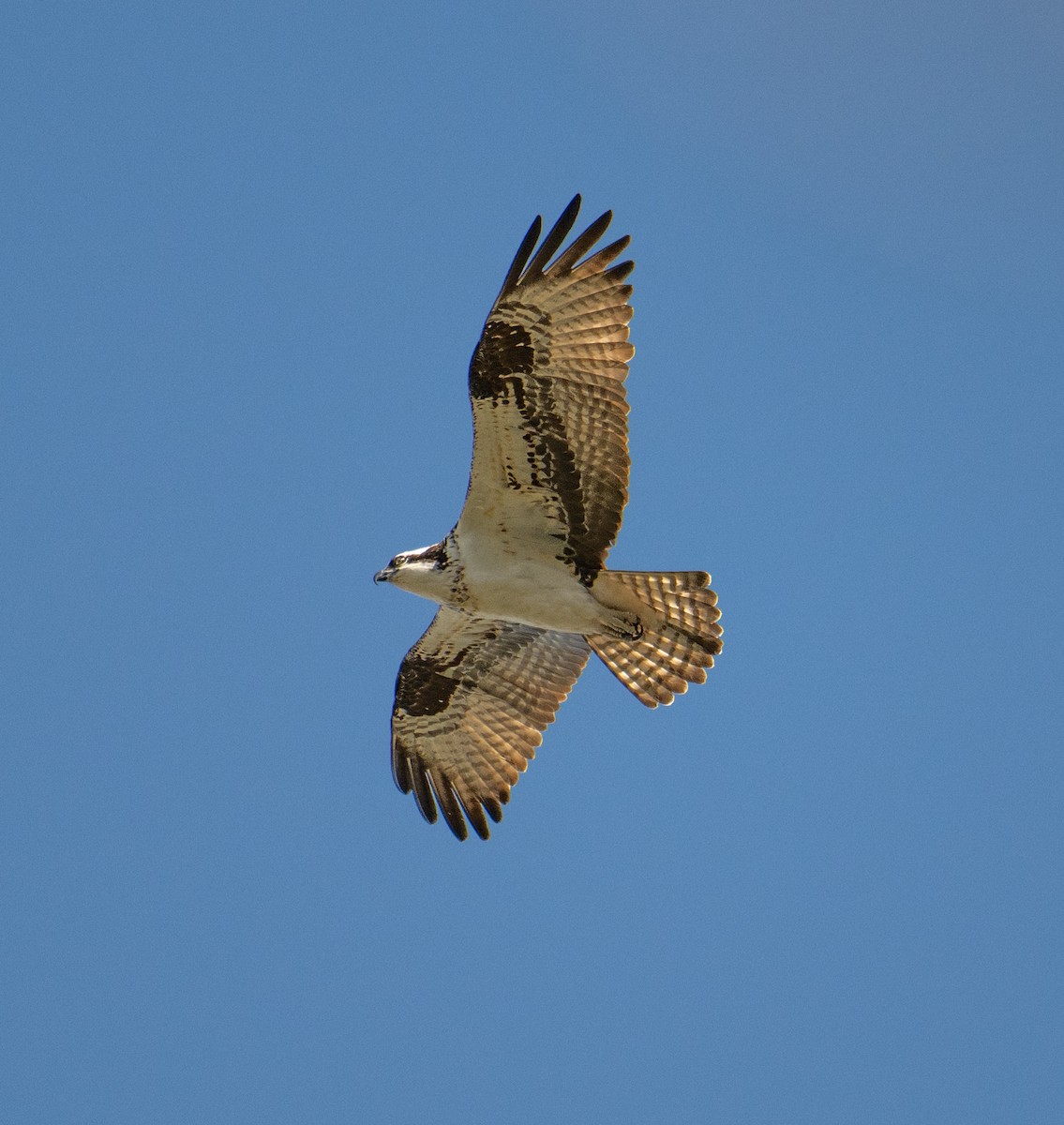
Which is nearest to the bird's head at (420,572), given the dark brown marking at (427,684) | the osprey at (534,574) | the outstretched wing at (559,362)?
the osprey at (534,574)

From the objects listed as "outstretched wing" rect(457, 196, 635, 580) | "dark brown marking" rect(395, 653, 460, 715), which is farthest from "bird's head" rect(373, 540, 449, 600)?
"dark brown marking" rect(395, 653, 460, 715)

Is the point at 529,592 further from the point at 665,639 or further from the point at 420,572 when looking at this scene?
the point at 665,639

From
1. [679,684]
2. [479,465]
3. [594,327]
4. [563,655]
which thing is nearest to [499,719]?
[563,655]

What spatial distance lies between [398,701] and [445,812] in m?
0.77

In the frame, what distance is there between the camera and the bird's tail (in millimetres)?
9250

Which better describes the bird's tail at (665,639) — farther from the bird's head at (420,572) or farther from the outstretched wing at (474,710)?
the bird's head at (420,572)

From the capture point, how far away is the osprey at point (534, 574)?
8.41 metres

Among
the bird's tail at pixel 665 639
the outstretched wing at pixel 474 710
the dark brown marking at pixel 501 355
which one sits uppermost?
the dark brown marking at pixel 501 355

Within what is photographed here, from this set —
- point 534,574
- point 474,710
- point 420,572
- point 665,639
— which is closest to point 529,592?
point 534,574

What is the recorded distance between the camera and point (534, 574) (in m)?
9.02

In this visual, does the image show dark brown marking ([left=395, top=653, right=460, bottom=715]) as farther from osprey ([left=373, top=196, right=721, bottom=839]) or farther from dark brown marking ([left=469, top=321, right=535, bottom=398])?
dark brown marking ([left=469, top=321, right=535, bottom=398])

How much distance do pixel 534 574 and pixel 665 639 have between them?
94cm

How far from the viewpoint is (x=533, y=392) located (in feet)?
27.7

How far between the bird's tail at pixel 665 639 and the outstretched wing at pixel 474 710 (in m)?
0.54
